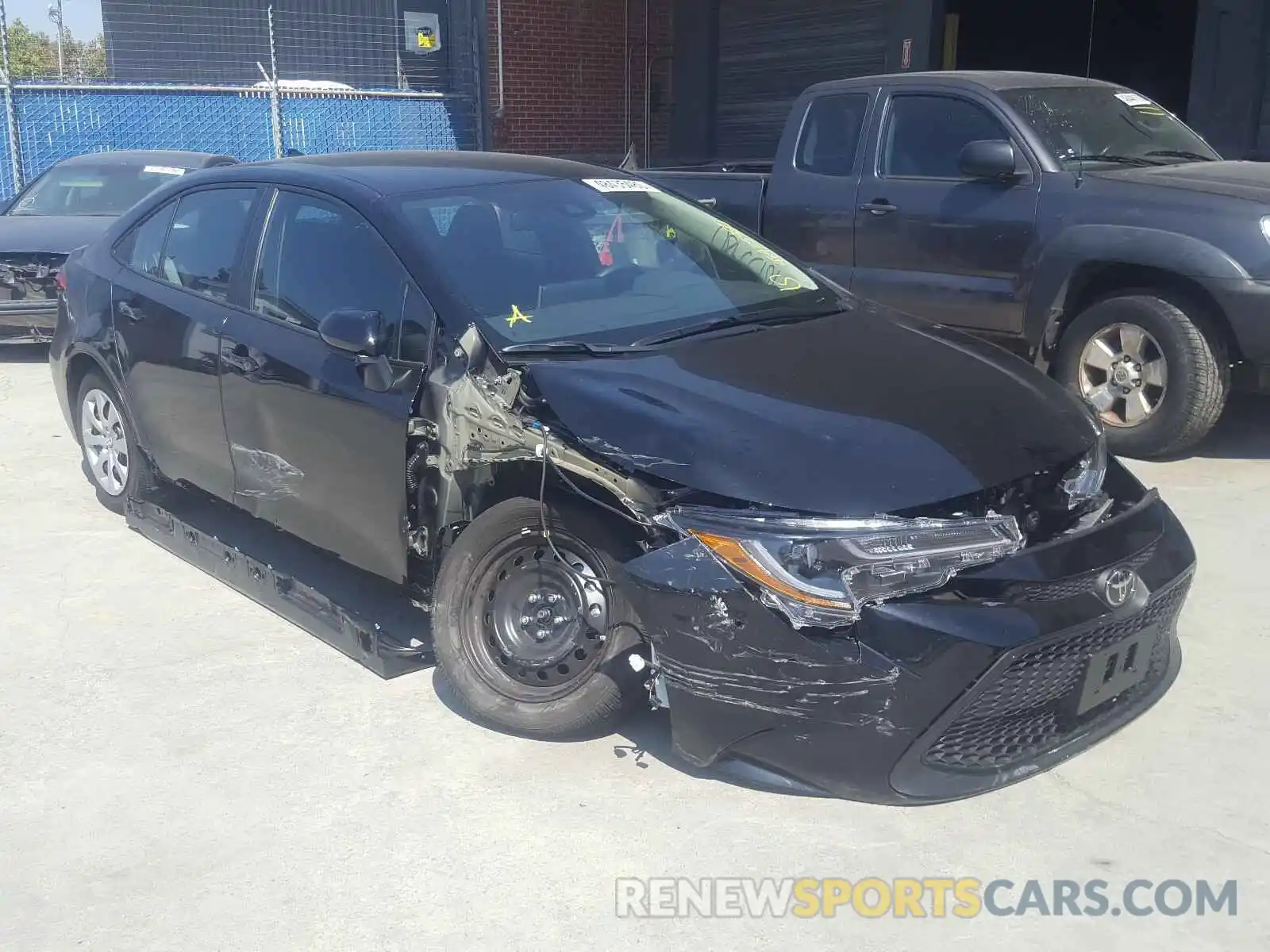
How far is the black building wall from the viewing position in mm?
19125

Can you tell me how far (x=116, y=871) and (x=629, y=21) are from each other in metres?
17.0

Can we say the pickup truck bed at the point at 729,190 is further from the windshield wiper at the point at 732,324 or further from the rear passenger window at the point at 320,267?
the rear passenger window at the point at 320,267

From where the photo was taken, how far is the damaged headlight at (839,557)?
3.19 m

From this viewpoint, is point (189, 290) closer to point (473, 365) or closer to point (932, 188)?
point (473, 365)

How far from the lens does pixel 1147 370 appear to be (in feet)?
21.8

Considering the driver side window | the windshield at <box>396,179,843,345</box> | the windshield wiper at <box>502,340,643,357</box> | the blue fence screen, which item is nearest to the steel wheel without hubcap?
the windshield wiper at <box>502,340,643,357</box>

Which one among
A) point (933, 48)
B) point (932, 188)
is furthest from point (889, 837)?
point (933, 48)

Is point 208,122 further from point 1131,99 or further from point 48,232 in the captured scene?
point 1131,99

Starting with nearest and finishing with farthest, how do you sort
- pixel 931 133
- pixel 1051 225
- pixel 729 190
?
pixel 1051 225 < pixel 931 133 < pixel 729 190

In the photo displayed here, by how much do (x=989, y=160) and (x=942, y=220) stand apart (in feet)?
1.70

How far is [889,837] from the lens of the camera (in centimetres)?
339

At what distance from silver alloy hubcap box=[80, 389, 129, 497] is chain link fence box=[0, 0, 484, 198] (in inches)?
432

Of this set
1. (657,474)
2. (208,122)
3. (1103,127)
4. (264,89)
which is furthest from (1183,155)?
(208,122)

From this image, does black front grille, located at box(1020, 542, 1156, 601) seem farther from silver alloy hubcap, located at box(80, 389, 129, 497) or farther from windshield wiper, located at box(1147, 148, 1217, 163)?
windshield wiper, located at box(1147, 148, 1217, 163)
